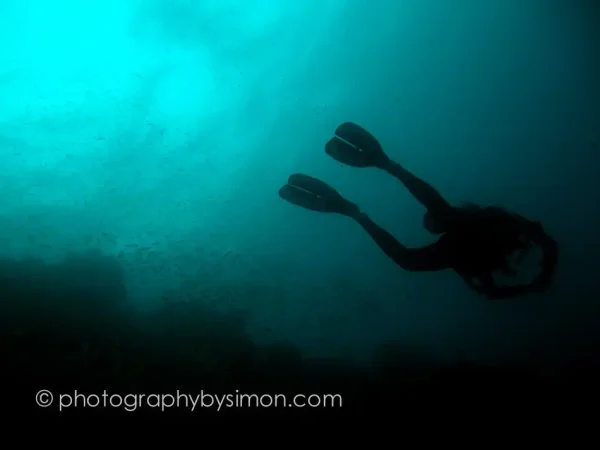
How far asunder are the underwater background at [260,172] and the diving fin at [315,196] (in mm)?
7005

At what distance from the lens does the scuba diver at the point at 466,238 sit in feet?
19.4

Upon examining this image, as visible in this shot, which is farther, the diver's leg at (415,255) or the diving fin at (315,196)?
the diving fin at (315,196)

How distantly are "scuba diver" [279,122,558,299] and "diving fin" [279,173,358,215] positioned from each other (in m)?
0.82

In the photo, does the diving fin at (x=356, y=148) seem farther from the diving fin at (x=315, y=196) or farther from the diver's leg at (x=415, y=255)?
the diver's leg at (x=415, y=255)

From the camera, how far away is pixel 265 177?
683 inches

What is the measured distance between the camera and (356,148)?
23.7ft

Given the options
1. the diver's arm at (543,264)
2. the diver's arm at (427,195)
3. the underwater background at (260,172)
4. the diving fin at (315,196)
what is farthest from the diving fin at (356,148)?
the underwater background at (260,172)

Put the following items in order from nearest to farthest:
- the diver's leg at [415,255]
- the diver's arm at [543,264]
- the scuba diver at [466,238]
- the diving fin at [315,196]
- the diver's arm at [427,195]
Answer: the diver's arm at [543,264], the scuba diver at [466,238], the diver's arm at [427,195], the diver's leg at [415,255], the diving fin at [315,196]

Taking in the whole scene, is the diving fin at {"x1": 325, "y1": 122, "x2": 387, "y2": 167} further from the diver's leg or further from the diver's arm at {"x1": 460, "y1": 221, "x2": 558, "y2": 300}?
the diver's arm at {"x1": 460, "y1": 221, "x2": 558, "y2": 300}

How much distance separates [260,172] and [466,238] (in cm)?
1210

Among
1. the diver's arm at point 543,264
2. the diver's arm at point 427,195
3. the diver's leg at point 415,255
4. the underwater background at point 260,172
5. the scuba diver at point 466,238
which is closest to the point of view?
the diver's arm at point 543,264

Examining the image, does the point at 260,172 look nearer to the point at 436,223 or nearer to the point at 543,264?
the point at 436,223

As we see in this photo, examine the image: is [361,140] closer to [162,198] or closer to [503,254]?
[503,254]

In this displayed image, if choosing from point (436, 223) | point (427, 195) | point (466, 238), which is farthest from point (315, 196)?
point (466, 238)
